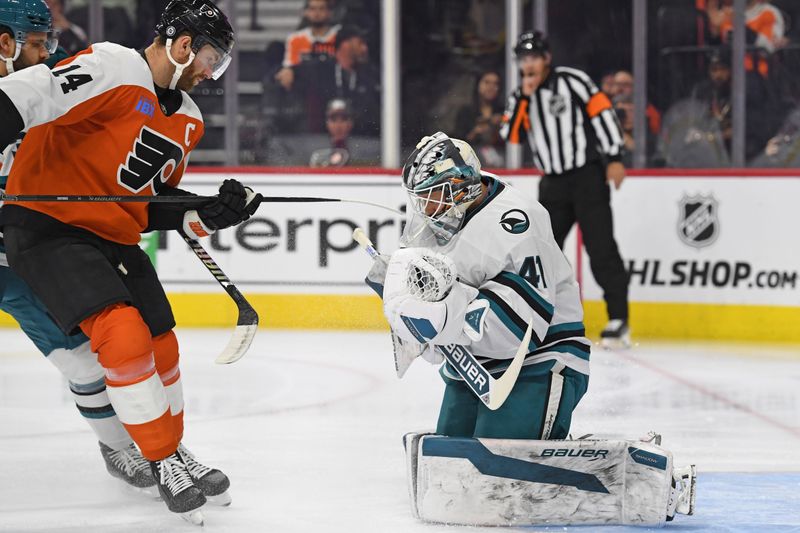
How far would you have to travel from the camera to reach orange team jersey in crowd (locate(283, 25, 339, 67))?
6422 mm

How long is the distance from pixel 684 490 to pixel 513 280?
1.84 ft

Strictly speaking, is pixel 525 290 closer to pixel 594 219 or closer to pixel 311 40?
pixel 594 219

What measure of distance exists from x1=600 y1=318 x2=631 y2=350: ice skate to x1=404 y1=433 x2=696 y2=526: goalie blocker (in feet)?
9.29

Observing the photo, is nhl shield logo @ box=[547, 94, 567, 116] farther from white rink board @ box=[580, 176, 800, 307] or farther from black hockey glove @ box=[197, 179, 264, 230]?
black hockey glove @ box=[197, 179, 264, 230]

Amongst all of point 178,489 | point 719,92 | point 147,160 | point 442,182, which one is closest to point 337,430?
point 178,489

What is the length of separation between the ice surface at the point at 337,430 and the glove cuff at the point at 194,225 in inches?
23.1

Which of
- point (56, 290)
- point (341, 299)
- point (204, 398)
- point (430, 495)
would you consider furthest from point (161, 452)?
point (341, 299)

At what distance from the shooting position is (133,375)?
251 centimetres

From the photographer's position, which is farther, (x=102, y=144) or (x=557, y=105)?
(x=557, y=105)

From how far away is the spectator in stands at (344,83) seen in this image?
6.34 m

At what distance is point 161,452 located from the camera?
8.41ft

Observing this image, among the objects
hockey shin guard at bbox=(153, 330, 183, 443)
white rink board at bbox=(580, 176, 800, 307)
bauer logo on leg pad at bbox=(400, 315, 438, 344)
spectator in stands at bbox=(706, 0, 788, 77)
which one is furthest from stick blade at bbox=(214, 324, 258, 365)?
spectator in stands at bbox=(706, 0, 788, 77)

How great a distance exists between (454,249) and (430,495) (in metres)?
0.48

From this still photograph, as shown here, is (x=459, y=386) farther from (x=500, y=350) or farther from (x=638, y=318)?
(x=638, y=318)
